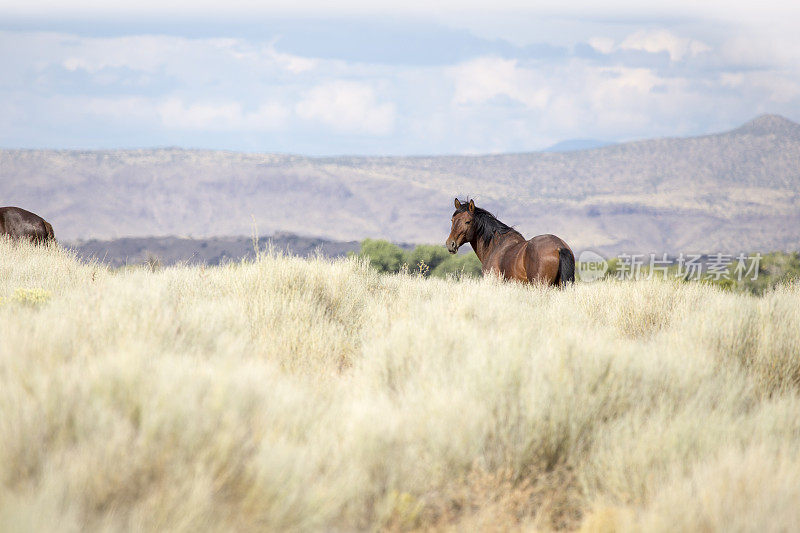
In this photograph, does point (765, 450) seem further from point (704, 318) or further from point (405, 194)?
point (405, 194)

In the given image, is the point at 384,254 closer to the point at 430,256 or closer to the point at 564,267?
the point at 430,256

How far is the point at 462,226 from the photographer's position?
1033 cm

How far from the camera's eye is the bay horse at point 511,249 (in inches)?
372

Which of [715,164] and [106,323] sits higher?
[715,164]

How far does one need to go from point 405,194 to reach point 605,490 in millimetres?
106462

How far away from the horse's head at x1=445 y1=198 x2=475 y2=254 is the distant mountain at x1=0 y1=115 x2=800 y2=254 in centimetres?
7772

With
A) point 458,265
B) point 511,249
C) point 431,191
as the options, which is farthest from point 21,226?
point 431,191

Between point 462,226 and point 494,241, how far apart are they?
0.58 metres

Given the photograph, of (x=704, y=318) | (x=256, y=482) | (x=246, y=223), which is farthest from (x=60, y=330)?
(x=246, y=223)

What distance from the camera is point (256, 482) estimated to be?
2990 mm

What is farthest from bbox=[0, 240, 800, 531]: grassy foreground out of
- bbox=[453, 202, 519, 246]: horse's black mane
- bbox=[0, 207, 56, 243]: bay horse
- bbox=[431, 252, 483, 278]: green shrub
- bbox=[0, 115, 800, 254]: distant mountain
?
bbox=[0, 115, 800, 254]: distant mountain

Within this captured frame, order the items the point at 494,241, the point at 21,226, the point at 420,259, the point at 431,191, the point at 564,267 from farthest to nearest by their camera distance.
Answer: the point at 431,191
the point at 420,259
the point at 21,226
the point at 494,241
the point at 564,267

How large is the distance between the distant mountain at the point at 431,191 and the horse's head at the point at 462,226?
255 feet

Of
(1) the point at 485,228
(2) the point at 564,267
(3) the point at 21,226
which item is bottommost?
(3) the point at 21,226
